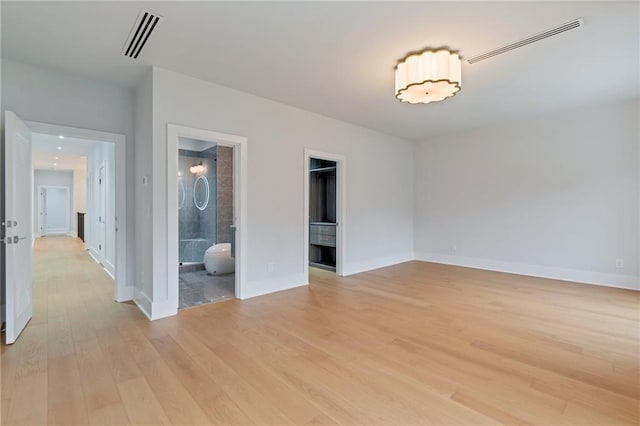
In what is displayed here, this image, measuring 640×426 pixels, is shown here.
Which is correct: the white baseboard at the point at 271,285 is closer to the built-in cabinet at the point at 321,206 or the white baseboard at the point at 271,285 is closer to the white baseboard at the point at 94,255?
the built-in cabinet at the point at 321,206

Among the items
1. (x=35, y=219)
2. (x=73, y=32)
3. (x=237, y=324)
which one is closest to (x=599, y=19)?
(x=237, y=324)

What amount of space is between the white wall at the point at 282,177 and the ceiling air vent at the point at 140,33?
355mm

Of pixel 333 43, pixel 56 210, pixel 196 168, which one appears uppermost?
pixel 333 43

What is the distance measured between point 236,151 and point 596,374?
13.3ft

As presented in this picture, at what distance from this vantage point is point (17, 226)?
2752mm

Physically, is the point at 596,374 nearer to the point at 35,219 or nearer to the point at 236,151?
the point at 236,151

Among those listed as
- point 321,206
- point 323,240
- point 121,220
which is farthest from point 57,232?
point 323,240

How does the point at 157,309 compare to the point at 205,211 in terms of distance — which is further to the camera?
the point at 205,211

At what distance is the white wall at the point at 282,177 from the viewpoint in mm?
3250

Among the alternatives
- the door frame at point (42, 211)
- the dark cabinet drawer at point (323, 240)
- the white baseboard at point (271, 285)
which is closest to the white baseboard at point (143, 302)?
the white baseboard at point (271, 285)

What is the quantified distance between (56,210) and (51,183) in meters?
1.26

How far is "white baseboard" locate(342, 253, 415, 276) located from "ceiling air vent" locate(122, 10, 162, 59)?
13.5 ft

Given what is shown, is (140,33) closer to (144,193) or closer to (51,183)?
(144,193)

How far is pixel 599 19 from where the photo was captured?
242 centimetres
